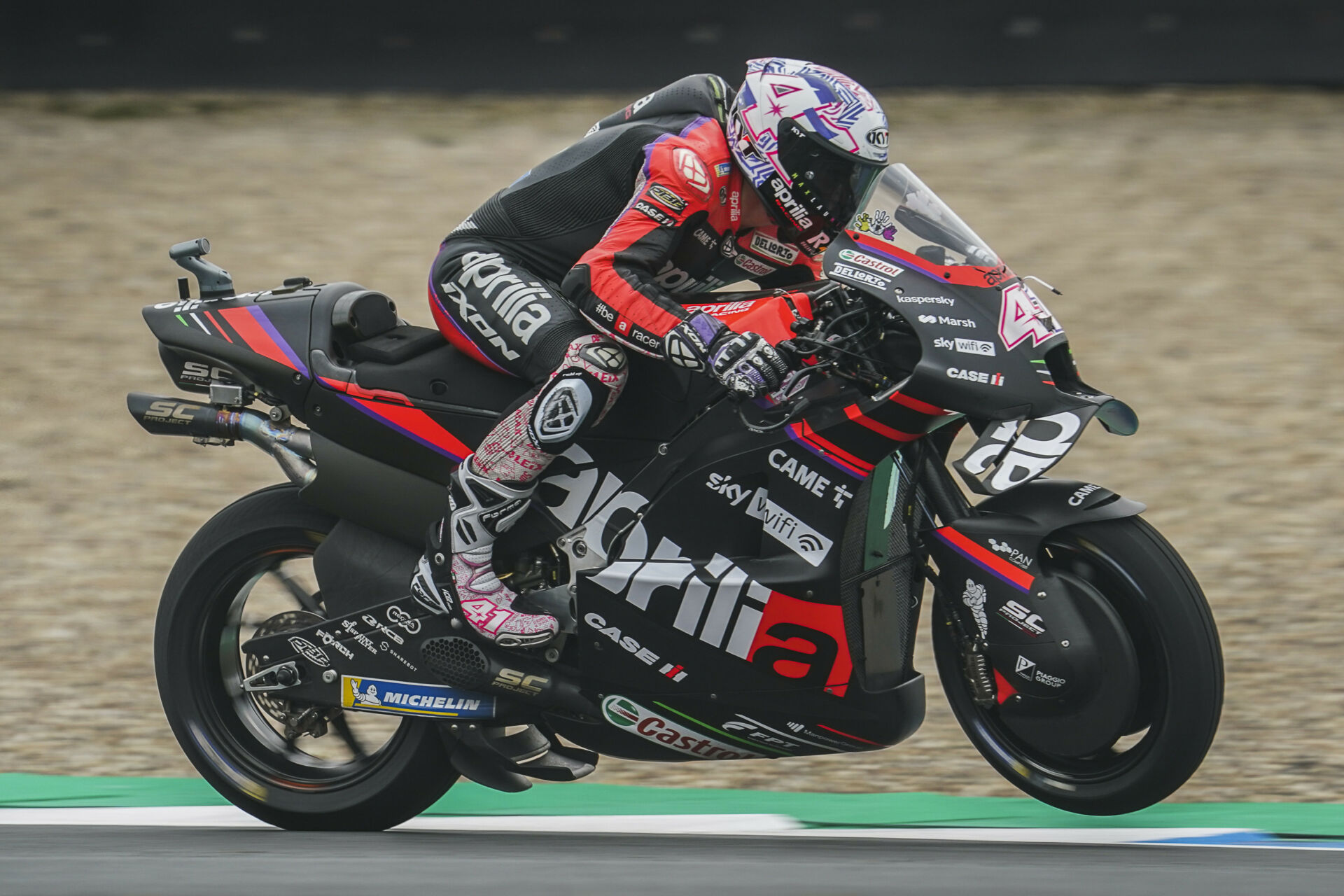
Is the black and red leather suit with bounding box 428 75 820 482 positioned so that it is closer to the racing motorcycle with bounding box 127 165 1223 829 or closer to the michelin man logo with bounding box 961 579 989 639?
the racing motorcycle with bounding box 127 165 1223 829

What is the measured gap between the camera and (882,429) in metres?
3.89

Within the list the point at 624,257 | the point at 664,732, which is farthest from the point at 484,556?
the point at 624,257

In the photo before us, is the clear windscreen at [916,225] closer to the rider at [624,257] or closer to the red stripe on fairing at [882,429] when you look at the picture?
the rider at [624,257]

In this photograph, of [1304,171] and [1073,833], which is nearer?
[1073,833]

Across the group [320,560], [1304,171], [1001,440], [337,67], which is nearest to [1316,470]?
[1304,171]

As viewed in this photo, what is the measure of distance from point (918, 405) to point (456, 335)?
50.7 inches

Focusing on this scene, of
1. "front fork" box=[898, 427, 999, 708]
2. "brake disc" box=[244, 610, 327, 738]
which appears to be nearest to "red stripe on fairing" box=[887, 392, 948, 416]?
"front fork" box=[898, 427, 999, 708]

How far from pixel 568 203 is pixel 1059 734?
1.81 meters

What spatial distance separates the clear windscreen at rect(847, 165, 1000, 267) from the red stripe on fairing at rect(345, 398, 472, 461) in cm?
120

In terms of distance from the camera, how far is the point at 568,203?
4.41m

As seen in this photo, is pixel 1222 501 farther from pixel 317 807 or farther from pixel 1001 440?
pixel 317 807

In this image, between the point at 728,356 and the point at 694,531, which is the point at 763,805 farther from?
the point at 728,356

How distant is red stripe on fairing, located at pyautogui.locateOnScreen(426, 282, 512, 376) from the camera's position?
14.4 ft

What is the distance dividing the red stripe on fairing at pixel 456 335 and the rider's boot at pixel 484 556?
28 centimetres
